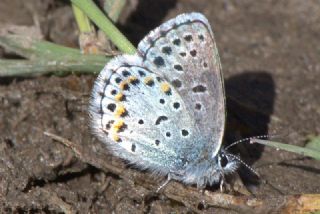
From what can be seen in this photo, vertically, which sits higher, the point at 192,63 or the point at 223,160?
the point at 192,63

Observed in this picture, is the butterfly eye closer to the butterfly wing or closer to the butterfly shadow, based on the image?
the butterfly wing

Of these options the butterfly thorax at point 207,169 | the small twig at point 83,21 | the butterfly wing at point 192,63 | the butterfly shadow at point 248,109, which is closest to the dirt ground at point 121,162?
Answer: the butterfly shadow at point 248,109

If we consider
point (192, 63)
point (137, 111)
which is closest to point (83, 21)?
→ point (137, 111)

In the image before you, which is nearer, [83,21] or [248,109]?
[83,21]

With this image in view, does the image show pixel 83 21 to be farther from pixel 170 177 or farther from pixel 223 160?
pixel 223 160

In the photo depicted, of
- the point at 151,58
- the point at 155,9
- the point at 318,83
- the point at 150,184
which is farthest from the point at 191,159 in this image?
the point at 155,9

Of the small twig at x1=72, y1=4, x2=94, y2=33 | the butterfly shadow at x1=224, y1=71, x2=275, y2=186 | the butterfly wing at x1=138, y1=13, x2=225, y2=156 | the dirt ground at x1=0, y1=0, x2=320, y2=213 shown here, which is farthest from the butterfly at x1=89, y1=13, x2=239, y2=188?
the small twig at x1=72, y1=4, x2=94, y2=33

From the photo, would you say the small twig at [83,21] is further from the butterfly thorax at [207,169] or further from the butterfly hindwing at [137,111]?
the butterfly thorax at [207,169]
